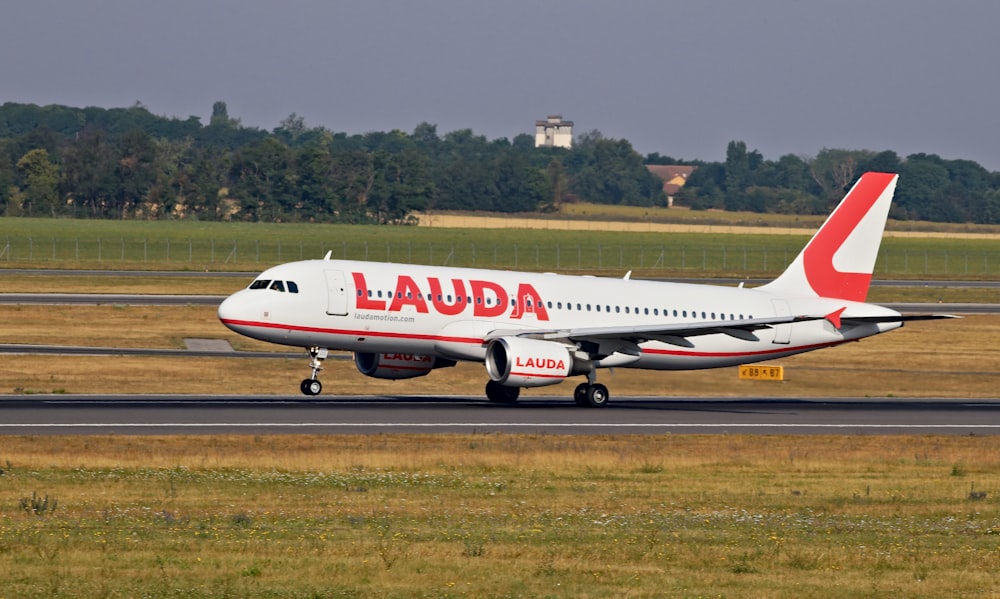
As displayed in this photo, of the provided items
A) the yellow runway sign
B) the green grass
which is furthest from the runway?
the green grass

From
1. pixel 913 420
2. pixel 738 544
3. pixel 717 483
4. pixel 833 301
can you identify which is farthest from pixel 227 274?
pixel 738 544

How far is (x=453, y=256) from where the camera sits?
14788 centimetres

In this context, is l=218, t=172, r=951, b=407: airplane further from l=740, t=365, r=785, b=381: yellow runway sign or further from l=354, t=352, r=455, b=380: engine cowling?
l=740, t=365, r=785, b=381: yellow runway sign

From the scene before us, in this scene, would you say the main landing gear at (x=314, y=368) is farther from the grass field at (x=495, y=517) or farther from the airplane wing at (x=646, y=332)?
the grass field at (x=495, y=517)

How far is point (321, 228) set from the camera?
185250 mm

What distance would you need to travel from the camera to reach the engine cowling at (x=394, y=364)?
49.1 metres

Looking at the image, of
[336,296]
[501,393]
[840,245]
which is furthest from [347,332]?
[840,245]

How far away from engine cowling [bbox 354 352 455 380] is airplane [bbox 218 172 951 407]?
1.7 inches

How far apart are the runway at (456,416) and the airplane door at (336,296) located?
298 cm

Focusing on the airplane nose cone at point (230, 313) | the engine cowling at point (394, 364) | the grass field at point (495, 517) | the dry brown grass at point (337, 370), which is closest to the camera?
the grass field at point (495, 517)

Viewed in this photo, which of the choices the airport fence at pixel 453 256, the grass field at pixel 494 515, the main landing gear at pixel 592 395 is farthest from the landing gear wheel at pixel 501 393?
the airport fence at pixel 453 256

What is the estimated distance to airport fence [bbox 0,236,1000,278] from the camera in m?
130

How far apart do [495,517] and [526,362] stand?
66.5 ft

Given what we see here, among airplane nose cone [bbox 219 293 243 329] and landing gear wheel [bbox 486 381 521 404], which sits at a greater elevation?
airplane nose cone [bbox 219 293 243 329]
